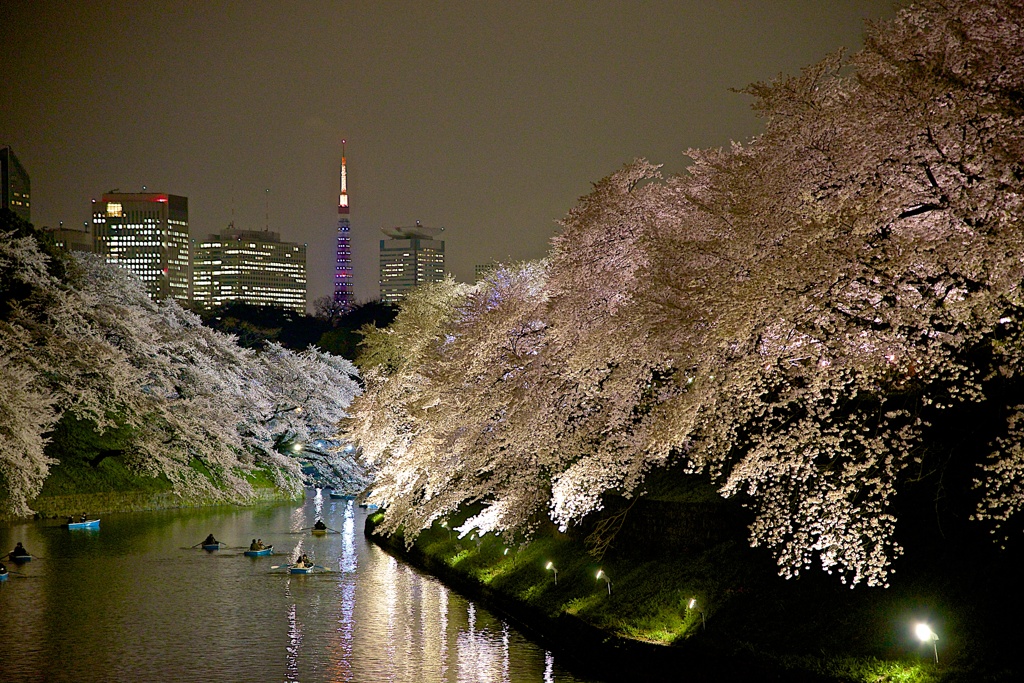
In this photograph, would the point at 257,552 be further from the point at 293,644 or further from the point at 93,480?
the point at 93,480

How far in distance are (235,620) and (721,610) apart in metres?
10.7

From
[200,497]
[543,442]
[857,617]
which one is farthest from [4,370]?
[857,617]

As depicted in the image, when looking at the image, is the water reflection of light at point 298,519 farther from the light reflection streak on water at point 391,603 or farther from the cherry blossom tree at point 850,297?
the cherry blossom tree at point 850,297

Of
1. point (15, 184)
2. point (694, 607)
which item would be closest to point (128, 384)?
point (694, 607)

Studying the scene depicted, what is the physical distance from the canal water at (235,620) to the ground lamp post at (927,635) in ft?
18.9

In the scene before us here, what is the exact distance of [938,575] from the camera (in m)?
11.8

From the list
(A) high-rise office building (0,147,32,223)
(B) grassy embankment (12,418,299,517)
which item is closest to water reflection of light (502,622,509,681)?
(B) grassy embankment (12,418,299,517)

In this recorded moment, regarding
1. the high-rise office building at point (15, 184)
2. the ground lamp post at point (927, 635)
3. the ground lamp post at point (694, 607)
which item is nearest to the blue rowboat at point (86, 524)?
the ground lamp post at point (694, 607)

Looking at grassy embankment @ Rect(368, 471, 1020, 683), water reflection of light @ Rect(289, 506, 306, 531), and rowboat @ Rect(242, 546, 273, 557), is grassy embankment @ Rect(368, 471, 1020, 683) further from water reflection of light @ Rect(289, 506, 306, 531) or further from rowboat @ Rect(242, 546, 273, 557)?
water reflection of light @ Rect(289, 506, 306, 531)

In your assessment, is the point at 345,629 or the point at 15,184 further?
the point at 15,184

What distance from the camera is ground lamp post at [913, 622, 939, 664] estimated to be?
1074cm

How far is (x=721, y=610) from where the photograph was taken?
13758mm

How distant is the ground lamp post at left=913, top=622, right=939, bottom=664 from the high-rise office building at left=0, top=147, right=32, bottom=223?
13639cm

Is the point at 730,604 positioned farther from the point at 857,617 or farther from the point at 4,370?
the point at 4,370
